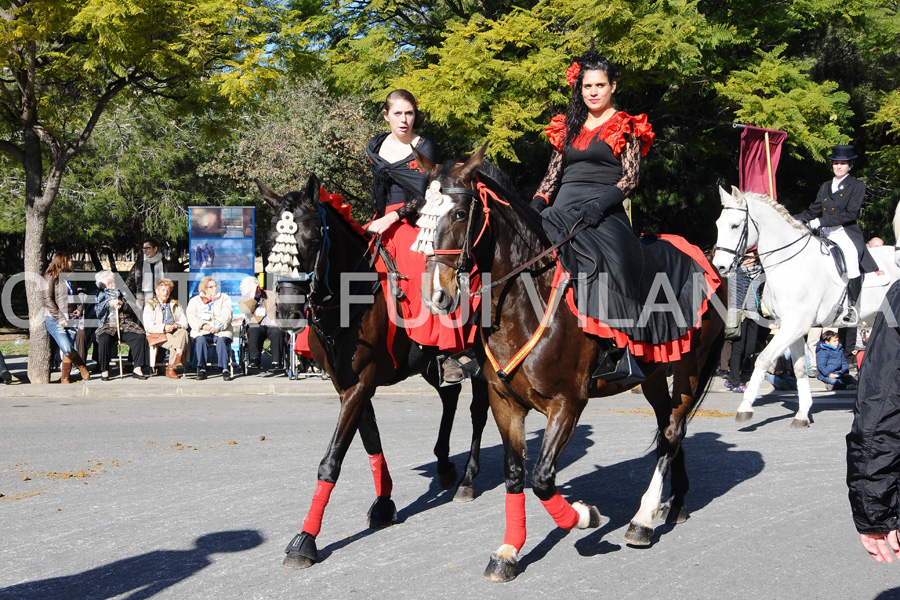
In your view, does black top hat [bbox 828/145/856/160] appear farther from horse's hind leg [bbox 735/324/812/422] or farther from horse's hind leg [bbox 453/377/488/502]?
horse's hind leg [bbox 453/377/488/502]

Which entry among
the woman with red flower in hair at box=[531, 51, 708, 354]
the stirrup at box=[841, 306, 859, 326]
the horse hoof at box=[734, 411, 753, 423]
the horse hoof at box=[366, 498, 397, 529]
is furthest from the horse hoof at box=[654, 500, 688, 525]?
the stirrup at box=[841, 306, 859, 326]

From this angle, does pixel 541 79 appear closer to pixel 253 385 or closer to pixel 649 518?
pixel 253 385

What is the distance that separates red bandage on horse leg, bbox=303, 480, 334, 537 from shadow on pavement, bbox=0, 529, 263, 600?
48 cm

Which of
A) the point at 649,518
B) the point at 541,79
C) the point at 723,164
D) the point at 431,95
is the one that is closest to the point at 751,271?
the point at 541,79

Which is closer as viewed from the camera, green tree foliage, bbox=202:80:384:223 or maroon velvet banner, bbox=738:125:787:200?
maroon velvet banner, bbox=738:125:787:200

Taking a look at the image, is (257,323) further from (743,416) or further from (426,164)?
(426,164)

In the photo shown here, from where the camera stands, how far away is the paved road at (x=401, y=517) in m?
4.68

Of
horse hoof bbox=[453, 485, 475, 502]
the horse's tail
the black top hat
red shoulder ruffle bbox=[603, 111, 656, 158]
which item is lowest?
horse hoof bbox=[453, 485, 475, 502]

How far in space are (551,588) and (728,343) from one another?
10665mm

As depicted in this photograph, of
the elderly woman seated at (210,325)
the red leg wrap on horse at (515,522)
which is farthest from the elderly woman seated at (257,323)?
the red leg wrap on horse at (515,522)

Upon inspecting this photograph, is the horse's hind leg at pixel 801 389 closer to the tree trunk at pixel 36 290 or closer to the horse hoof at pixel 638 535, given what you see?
the horse hoof at pixel 638 535

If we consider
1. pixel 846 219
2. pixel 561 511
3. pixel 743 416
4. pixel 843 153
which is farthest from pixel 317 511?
pixel 843 153

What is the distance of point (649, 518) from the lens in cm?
549

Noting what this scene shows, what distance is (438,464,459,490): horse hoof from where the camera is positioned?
6.94 m
